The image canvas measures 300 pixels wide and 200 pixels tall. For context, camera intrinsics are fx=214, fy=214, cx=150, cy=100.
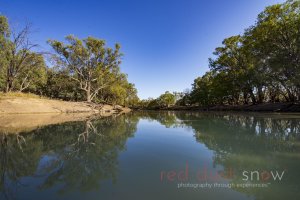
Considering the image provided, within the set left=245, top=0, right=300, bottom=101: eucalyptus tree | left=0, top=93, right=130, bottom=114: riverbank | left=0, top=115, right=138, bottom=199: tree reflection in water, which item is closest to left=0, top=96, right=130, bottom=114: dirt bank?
left=0, top=93, right=130, bottom=114: riverbank

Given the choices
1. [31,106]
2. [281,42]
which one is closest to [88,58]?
[31,106]

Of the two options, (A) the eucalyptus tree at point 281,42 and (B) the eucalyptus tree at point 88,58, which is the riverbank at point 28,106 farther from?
(A) the eucalyptus tree at point 281,42

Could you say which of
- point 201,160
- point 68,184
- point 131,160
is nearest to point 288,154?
point 201,160

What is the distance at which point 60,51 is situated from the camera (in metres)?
41.0

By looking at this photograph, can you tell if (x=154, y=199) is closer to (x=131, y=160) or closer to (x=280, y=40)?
(x=131, y=160)

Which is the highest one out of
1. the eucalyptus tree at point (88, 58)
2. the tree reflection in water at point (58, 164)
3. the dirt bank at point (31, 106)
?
the eucalyptus tree at point (88, 58)

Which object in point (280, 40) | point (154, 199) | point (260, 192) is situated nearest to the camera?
point (154, 199)

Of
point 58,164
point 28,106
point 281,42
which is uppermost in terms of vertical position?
point 281,42

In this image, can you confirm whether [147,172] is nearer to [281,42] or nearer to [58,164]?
[58,164]

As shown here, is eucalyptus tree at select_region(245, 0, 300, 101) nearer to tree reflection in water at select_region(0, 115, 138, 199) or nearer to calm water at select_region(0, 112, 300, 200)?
calm water at select_region(0, 112, 300, 200)

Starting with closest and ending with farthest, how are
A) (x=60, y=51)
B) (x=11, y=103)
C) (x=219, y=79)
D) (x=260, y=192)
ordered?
(x=260, y=192)
(x=11, y=103)
(x=60, y=51)
(x=219, y=79)

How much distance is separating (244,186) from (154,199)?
1857 mm

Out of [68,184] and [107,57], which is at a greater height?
[107,57]

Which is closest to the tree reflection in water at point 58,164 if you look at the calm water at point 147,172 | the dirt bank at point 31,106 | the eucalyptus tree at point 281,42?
the calm water at point 147,172
